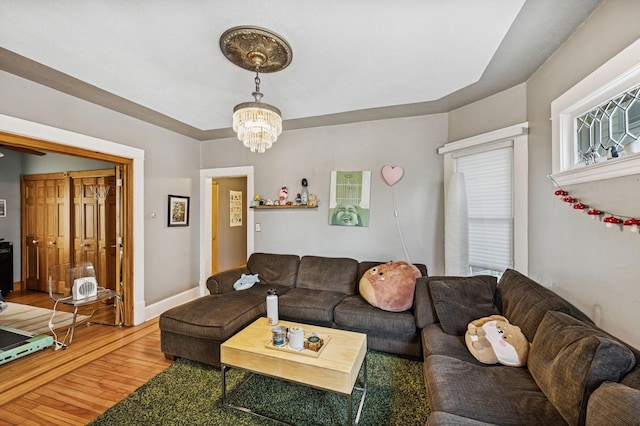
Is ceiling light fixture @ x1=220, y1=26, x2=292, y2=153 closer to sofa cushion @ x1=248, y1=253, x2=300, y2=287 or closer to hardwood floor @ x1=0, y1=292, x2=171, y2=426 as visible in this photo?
sofa cushion @ x1=248, y1=253, x2=300, y2=287

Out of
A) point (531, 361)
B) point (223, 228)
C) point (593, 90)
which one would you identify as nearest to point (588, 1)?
point (593, 90)

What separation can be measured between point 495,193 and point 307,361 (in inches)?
97.3

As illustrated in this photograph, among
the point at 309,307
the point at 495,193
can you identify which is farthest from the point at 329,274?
the point at 495,193

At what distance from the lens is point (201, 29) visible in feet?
5.78

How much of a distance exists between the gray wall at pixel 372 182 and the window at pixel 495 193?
34 cm

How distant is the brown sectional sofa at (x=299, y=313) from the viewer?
2.41m

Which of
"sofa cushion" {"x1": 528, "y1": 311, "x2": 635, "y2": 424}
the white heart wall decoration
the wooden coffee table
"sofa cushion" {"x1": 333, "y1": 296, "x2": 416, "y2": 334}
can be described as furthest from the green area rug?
the white heart wall decoration

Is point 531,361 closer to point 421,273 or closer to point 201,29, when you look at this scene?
point 421,273

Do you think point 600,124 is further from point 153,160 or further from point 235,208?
point 235,208

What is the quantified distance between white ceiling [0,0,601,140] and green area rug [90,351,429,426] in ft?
8.38

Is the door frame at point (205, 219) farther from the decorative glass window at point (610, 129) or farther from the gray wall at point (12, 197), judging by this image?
the decorative glass window at point (610, 129)

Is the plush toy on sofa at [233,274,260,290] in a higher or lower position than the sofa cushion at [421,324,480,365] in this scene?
higher

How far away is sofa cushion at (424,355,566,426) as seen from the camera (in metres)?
1.26

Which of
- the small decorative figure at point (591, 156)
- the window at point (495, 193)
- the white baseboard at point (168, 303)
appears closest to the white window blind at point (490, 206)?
the window at point (495, 193)
